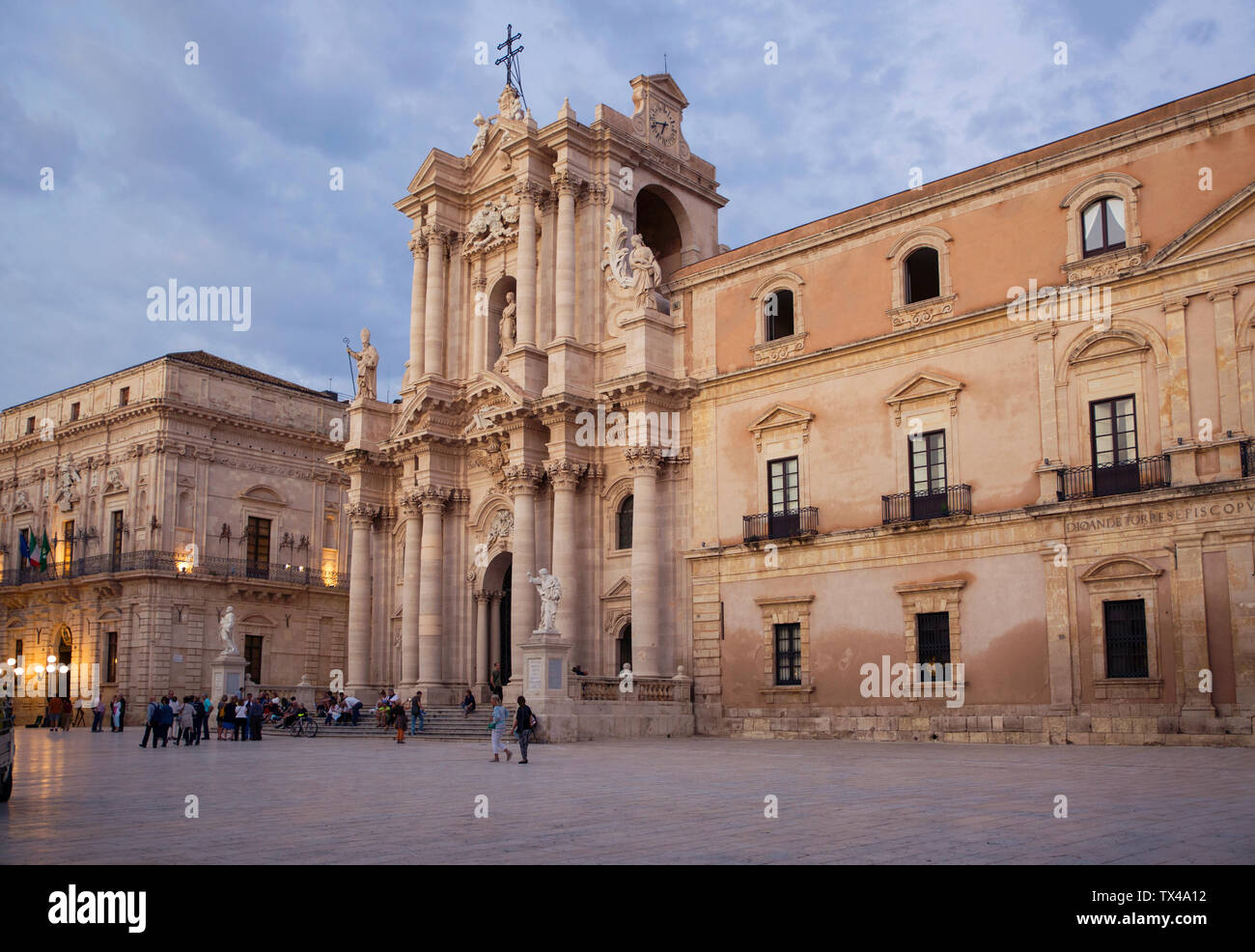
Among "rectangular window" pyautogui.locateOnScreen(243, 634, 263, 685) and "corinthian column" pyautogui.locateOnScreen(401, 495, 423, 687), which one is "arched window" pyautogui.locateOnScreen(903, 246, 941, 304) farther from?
"rectangular window" pyautogui.locateOnScreen(243, 634, 263, 685)

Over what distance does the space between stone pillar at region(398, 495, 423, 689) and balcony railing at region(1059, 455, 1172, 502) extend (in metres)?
20.7

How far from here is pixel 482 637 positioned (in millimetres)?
38281

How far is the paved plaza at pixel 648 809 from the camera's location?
8828 mm

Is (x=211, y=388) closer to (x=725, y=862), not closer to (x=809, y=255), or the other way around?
(x=809, y=255)

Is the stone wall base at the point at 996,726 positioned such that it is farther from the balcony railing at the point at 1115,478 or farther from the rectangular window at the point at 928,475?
the rectangular window at the point at 928,475

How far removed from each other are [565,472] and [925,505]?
10.6 meters

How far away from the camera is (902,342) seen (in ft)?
94.9

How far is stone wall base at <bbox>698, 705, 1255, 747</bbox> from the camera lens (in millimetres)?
22672

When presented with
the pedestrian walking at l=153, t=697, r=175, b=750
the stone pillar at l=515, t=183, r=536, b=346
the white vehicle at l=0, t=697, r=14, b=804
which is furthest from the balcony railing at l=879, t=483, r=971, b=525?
the white vehicle at l=0, t=697, r=14, b=804

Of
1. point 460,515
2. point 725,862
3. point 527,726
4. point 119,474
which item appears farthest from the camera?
point 119,474

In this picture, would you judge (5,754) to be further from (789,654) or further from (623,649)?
(623,649)

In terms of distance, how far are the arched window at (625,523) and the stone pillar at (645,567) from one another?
1.89m
